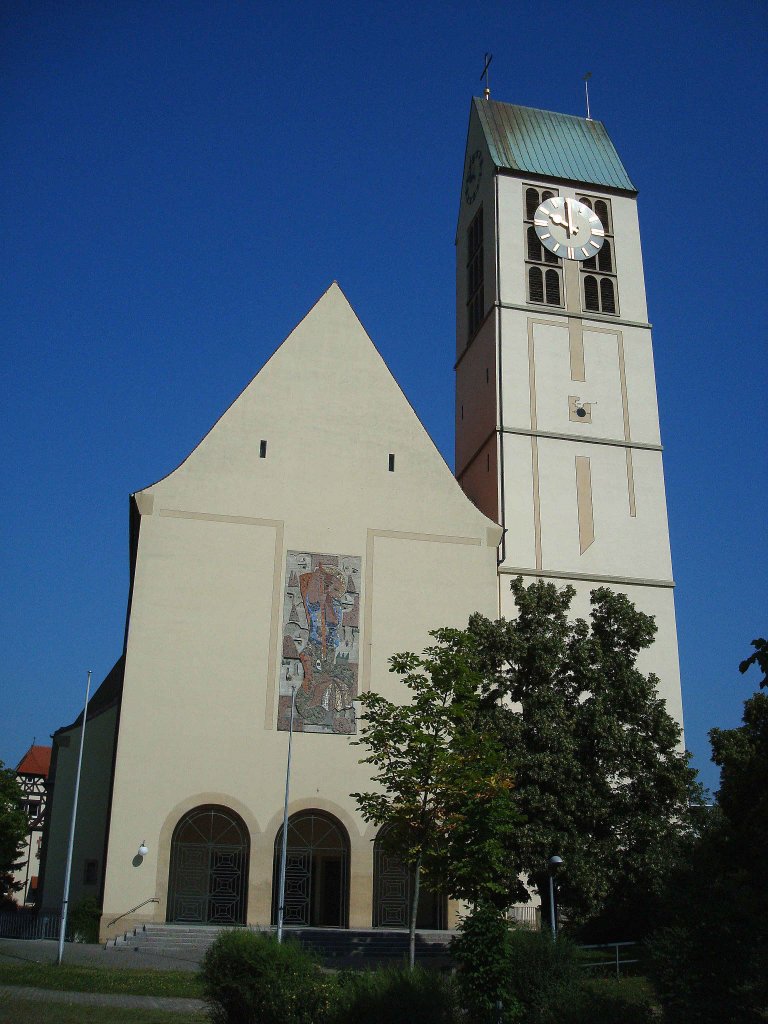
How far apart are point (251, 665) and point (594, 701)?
8971 millimetres

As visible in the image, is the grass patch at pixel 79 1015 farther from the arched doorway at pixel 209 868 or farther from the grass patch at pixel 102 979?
the arched doorway at pixel 209 868

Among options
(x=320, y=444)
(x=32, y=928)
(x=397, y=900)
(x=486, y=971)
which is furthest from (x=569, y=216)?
(x=486, y=971)

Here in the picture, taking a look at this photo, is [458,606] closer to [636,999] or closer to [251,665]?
[251,665]

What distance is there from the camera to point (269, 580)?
2941 centimetres

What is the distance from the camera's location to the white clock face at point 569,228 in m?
38.5

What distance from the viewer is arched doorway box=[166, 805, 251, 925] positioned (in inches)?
1046

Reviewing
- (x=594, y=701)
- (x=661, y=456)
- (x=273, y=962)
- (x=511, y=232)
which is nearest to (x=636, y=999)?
(x=273, y=962)

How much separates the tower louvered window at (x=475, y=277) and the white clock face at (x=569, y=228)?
2.51m

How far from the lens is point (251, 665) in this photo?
93.2 ft

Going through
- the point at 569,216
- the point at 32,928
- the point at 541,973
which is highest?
the point at 569,216

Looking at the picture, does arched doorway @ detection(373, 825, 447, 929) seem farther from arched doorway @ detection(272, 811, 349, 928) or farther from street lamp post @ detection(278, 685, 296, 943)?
street lamp post @ detection(278, 685, 296, 943)

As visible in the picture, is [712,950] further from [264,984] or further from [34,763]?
[34,763]

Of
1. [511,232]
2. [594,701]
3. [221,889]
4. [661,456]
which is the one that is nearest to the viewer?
[594,701]

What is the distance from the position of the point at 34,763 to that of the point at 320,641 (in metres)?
51.0
